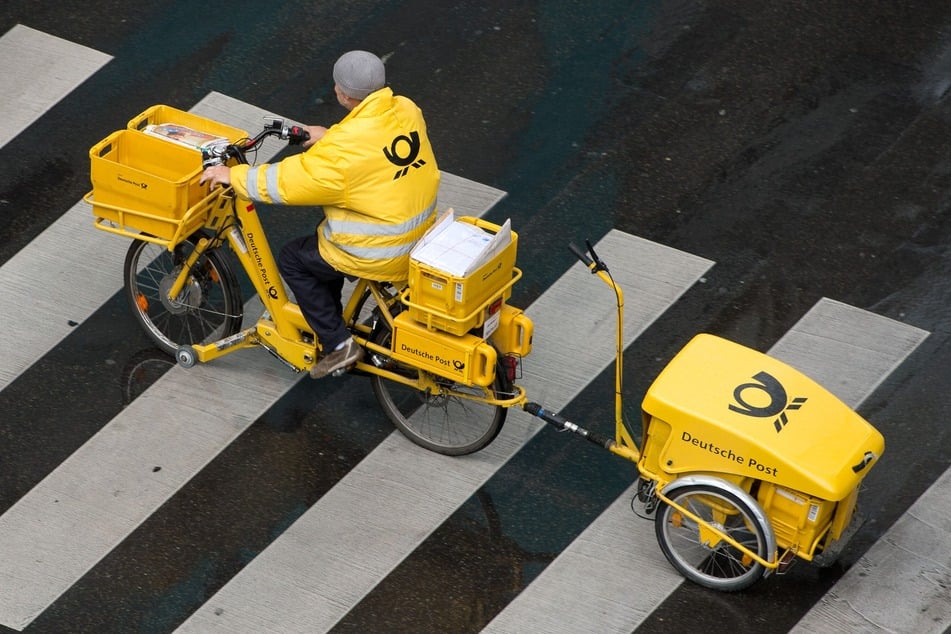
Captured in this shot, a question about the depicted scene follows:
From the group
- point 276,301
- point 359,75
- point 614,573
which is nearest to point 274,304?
point 276,301

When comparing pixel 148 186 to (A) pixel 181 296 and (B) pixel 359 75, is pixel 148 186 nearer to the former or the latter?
(A) pixel 181 296

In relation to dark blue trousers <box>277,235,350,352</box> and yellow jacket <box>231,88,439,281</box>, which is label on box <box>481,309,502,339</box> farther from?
dark blue trousers <box>277,235,350,352</box>

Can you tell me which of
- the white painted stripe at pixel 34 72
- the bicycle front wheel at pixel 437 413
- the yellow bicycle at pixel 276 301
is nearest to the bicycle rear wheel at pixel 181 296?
the yellow bicycle at pixel 276 301

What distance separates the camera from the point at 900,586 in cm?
764

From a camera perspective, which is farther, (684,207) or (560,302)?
(684,207)

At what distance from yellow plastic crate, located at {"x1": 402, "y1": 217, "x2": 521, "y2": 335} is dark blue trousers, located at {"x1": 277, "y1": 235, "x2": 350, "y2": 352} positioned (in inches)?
21.6

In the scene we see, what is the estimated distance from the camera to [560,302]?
9.33 metres

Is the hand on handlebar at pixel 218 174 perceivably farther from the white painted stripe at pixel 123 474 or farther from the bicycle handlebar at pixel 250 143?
the white painted stripe at pixel 123 474

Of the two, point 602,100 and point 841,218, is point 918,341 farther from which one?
point 602,100

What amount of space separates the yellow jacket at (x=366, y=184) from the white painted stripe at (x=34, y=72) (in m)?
3.68

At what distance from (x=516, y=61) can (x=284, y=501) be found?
4324 mm

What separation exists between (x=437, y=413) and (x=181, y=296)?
1.69 m

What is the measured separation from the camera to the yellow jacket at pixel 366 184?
292 inches

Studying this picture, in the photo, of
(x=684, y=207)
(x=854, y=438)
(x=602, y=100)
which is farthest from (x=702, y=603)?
(x=602, y=100)
